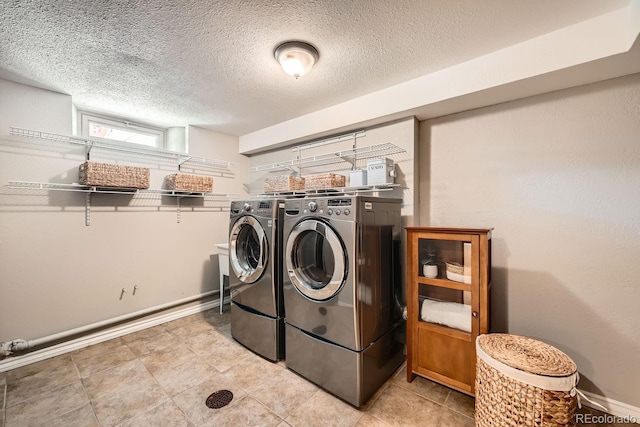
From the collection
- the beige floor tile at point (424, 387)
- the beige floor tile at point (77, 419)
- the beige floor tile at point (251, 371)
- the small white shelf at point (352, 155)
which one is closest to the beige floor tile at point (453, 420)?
the beige floor tile at point (424, 387)

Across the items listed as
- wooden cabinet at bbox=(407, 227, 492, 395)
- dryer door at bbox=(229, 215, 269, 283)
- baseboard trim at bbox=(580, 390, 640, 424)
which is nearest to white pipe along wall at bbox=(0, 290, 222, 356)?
dryer door at bbox=(229, 215, 269, 283)

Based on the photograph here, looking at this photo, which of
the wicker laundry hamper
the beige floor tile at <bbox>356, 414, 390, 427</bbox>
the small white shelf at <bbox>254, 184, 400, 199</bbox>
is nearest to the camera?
the wicker laundry hamper

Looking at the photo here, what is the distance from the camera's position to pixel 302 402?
5.68ft

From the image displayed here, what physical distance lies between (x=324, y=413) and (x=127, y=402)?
129 centimetres

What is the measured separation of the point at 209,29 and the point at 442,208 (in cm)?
212

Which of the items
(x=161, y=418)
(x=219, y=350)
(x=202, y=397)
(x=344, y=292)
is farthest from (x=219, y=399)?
(x=344, y=292)

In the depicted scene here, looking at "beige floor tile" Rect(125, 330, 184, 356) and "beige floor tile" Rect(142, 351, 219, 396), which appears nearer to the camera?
"beige floor tile" Rect(142, 351, 219, 396)

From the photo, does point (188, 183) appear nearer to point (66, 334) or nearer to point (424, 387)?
point (66, 334)

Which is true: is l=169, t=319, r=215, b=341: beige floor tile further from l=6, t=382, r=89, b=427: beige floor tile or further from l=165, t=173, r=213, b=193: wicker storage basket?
l=165, t=173, r=213, b=193: wicker storage basket

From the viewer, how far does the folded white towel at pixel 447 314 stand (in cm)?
174

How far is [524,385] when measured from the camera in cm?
125

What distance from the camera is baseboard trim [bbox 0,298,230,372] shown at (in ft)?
6.88

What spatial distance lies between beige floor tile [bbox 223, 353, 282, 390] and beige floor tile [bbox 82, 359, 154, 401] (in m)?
0.59

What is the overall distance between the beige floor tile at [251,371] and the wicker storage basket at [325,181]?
5.20ft
